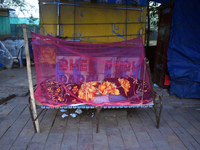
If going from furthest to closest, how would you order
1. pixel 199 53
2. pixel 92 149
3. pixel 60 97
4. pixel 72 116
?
pixel 199 53, pixel 72 116, pixel 60 97, pixel 92 149

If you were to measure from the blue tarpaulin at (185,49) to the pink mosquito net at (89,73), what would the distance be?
Answer: 70.1 inches

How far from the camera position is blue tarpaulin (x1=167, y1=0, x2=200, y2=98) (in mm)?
4598

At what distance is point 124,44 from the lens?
3.44 metres

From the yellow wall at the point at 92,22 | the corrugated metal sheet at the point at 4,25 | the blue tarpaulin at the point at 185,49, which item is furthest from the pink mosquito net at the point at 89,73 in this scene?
the corrugated metal sheet at the point at 4,25

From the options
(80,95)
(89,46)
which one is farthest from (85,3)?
(80,95)

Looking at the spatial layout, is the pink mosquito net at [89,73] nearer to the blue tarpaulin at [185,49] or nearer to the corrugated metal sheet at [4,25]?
the blue tarpaulin at [185,49]

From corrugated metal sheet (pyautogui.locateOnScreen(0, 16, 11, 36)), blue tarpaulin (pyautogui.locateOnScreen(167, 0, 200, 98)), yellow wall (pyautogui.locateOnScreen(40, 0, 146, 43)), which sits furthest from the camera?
corrugated metal sheet (pyautogui.locateOnScreen(0, 16, 11, 36))

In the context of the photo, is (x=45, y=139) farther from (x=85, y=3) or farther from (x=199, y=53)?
(x=199, y=53)

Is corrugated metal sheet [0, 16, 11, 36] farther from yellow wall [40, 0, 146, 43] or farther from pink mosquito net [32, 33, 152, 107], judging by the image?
pink mosquito net [32, 33, 152, 107]

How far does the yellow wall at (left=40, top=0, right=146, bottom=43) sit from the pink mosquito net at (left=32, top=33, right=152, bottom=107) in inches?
65.5

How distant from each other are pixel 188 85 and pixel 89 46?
128 inches

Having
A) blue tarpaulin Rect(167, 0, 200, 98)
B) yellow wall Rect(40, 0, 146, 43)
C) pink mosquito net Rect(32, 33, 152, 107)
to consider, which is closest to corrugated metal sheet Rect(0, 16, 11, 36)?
yellow wall Rect(40, 0, 146, 43)

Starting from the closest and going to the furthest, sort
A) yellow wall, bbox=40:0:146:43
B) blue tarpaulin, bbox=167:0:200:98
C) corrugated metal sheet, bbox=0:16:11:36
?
1. blue tarpaulin, bbox=167:0:200:98
2. yellow wall, bbox=40:0:146:43
3. corrugated metal sheet, bbox=0:16:11:36

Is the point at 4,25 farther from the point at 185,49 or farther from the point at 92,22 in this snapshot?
the point at 185,49
